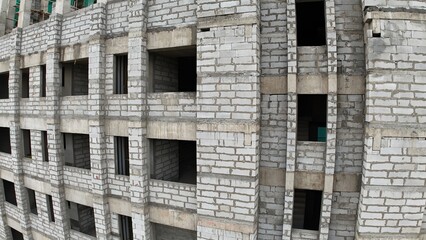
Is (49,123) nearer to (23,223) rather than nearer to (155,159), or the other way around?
(155,159)

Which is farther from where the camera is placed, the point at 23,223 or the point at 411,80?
the point at 23,223

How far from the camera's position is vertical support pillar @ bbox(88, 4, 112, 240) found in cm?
643

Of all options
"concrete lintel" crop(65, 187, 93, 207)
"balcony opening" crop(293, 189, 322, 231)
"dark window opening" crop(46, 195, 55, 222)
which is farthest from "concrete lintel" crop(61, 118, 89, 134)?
"balcony opening" crop(293, 189, 322, 231)

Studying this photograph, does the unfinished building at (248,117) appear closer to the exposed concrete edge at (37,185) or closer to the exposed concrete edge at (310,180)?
the exposed concrete edge at (310,180)

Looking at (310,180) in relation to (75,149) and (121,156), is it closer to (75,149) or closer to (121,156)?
(121,156)

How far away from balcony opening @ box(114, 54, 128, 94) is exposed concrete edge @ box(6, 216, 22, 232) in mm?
7582

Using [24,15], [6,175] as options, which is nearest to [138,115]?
[24,15]

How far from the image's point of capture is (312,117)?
7418mm

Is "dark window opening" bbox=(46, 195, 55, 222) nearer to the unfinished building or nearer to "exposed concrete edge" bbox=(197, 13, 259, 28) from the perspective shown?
the unfinished building

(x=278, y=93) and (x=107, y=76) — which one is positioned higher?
(x=107, y=76)

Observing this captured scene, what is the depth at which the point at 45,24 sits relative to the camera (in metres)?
7.66

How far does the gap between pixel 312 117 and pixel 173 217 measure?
17.0ft

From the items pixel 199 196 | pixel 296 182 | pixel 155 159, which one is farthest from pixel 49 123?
pixel 296 182

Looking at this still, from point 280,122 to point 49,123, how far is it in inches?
282
